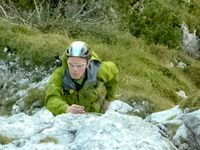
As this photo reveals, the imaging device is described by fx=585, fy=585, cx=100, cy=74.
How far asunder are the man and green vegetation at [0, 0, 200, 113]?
20.0 feet

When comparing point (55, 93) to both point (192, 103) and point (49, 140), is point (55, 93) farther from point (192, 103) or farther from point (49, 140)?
point (49, 140)

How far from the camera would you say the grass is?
51.8ft

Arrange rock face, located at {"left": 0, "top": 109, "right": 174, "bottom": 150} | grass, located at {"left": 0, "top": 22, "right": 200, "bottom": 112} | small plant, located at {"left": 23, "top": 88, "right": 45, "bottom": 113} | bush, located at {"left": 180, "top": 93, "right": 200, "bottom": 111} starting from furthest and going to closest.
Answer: grass, located at {"left": 0, "top": 22, "right": 200, "bottom": 112}
small plant, located at {"left": 23, "top": 88, "right": 45, "bottom": 113}
bush, located at {"left": 180, "top": 93, "right": 200, "bottom": 111}
rock face, located at {"left": 0, "top": 109, "right": 174, "bottom": 150}

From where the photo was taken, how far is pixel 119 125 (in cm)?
514

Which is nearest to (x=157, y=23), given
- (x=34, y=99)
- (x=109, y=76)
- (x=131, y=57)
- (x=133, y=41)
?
(x=133, y=41)

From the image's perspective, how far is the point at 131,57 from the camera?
60.5 feet

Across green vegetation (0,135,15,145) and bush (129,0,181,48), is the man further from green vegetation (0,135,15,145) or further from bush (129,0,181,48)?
bush (129,0,181,48)

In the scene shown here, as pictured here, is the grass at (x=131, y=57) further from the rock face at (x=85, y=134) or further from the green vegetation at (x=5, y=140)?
the green vegetation at (x=5, y=140)

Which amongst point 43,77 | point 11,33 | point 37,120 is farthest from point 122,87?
point 37,120

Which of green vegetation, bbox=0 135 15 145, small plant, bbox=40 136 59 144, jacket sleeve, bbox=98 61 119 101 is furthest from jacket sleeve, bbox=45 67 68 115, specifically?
small plant, bbox=40 136 59 144

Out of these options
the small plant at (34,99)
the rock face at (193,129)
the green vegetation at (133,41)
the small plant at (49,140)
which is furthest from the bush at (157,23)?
the small plant at (49,140)

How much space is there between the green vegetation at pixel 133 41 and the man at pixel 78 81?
610 cm

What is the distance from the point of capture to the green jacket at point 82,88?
6773mm

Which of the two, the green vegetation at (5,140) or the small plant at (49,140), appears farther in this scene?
the green vegetation at (5,140)
